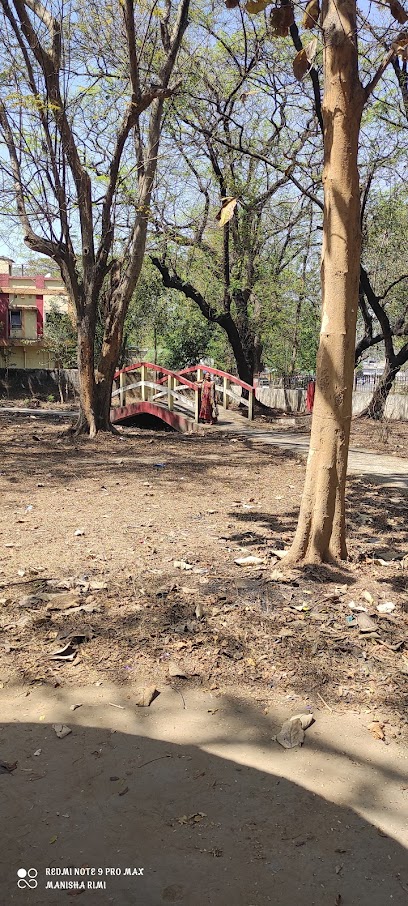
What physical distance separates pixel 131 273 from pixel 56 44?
4036 mm

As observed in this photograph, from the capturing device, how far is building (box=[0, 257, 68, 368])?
130 ft

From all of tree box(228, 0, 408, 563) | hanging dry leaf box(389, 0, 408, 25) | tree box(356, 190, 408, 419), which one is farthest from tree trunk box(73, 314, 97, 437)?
hanging dry leaf box(389, 0, 408, 25)

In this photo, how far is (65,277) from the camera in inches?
524

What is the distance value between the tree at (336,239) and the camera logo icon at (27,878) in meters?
3.14

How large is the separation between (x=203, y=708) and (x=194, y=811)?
2.32 feet

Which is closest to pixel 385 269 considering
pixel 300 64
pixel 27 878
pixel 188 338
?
pixel 188 338

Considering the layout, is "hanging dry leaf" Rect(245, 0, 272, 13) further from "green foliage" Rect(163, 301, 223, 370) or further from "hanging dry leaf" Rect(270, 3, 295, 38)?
"green foliage" Rect(163, 301, 223, 370)

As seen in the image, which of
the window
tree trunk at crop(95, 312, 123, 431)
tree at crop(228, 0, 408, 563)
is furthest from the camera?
the window

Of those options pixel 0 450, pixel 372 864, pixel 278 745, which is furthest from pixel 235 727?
pixel 0 450

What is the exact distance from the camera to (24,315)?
4016 cm

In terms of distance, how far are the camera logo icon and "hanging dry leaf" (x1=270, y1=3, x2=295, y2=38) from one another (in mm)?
5393

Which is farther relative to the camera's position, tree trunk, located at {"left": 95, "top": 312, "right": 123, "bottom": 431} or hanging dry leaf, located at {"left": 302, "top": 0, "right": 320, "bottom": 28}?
tree trunk, located at {"left": 95, "top": 312, "right": 123, "bottom": 431}

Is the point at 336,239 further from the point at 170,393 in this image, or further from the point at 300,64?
the point at 170,393

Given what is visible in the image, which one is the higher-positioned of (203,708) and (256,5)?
(256,5)
